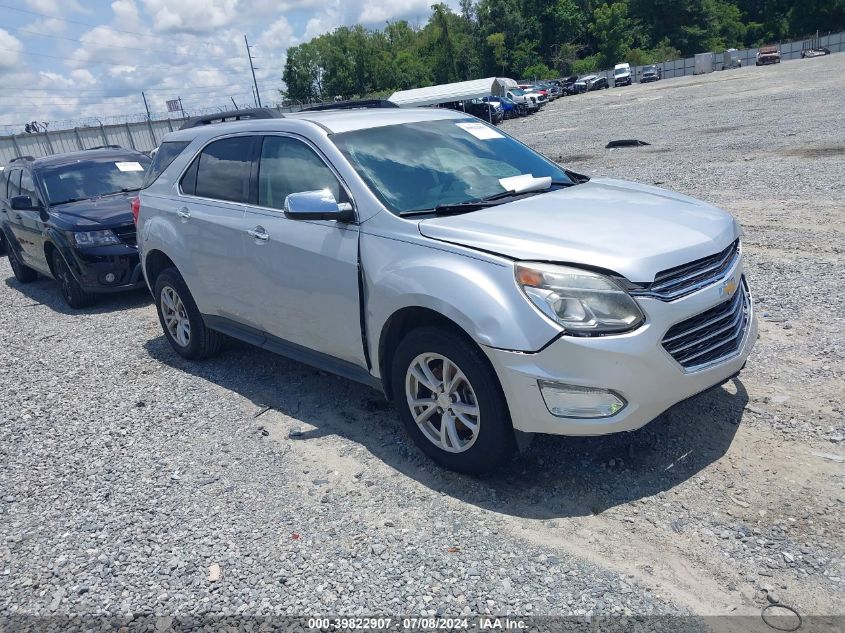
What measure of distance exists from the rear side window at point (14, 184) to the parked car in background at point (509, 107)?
35.0m

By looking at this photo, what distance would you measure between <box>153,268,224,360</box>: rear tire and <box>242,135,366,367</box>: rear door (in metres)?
1.08

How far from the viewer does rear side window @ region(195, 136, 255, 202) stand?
16.8 feet

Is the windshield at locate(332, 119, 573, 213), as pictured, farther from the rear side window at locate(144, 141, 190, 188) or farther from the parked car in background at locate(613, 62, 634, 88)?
the parked car in background at locate(613, 62, 634, 88)

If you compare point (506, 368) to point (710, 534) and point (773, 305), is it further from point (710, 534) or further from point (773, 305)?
point (773, 305)

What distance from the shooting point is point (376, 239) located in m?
3.99

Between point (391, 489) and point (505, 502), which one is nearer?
point (505, 502)

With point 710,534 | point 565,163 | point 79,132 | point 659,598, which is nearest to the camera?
point 659,598

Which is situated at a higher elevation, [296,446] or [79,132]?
[79,132]

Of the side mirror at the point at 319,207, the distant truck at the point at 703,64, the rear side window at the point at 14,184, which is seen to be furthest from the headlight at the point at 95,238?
the distant truck at the point at 703,64

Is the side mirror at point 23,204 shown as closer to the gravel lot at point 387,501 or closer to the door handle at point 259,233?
the gravel lot at point 387,501

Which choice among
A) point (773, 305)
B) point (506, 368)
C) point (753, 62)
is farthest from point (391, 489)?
point (753, 62)

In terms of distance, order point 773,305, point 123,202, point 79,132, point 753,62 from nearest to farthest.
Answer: point 773,305 → point 123,202 → point 79,132 → point 753,62

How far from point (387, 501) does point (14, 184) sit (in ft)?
30.8

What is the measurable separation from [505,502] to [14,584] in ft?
8.08
